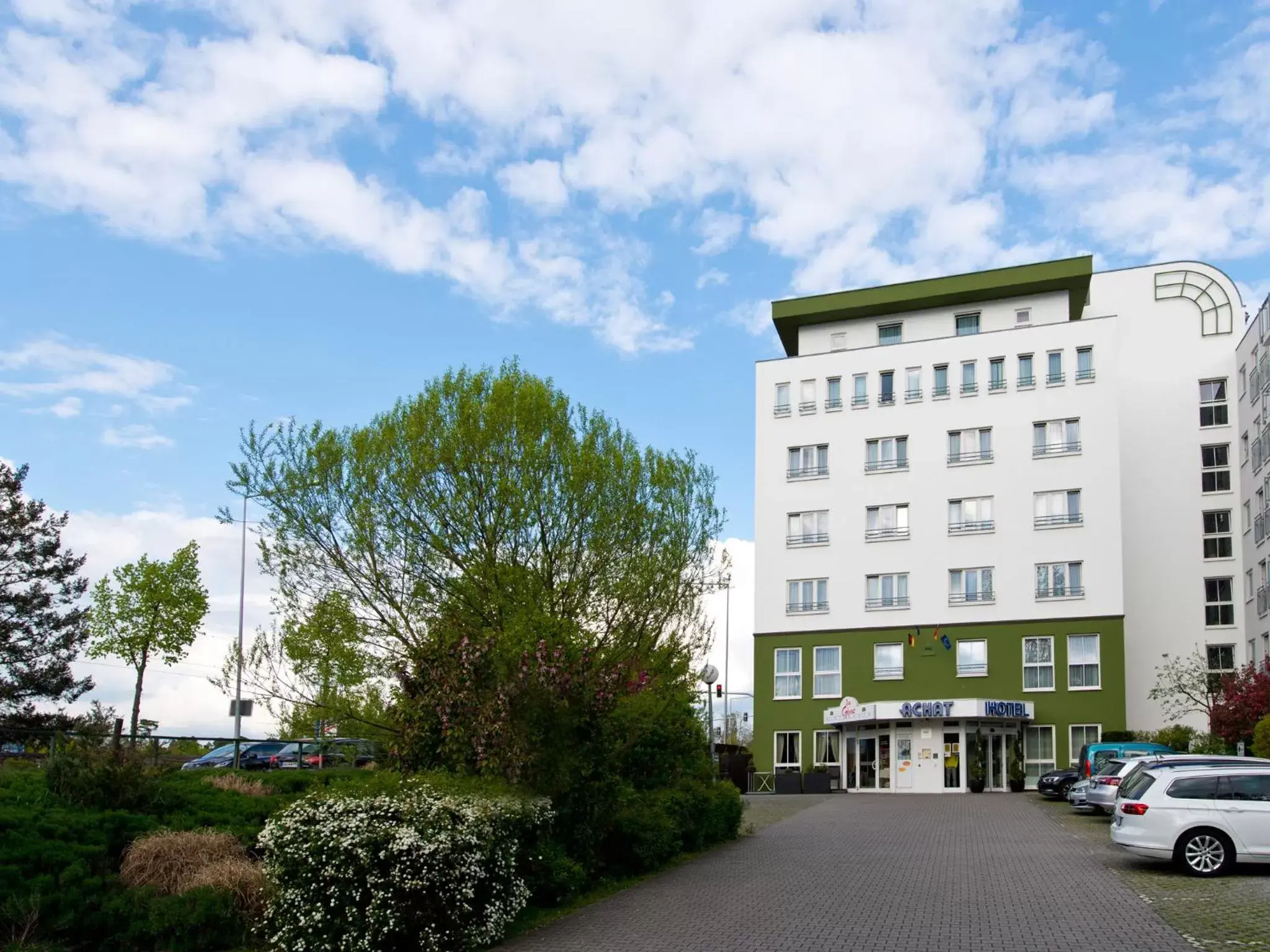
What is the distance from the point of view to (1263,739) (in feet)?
98.1

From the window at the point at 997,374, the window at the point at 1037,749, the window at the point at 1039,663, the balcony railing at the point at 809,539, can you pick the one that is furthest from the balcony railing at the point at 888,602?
the window at the point at 997,374

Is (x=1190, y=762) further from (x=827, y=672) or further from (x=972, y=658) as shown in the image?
(x=827, y=672)

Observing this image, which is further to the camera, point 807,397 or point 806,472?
point 807,397

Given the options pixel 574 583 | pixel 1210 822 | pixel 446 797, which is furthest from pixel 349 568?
pixel 1210 822

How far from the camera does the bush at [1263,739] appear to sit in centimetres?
2961

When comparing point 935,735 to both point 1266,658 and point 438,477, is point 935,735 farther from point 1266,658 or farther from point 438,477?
point 438,477

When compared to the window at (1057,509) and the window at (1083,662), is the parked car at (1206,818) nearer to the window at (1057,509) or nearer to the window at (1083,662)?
the window at (1083,662)

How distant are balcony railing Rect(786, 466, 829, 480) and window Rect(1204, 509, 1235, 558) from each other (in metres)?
16.1

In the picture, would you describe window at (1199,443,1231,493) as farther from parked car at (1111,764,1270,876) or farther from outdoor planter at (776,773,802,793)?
parked car at (1111,764,1270,876)

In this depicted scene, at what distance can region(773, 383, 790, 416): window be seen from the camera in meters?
55.9

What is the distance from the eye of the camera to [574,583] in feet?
68.1

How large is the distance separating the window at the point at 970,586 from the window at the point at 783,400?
10.1m

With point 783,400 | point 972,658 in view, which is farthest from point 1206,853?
point 783,400

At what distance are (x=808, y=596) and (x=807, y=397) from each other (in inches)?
342
